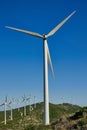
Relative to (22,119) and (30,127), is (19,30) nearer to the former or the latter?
(30,127)

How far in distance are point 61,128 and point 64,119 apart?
23.5ft

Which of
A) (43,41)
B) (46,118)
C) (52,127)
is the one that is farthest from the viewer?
(43,41)

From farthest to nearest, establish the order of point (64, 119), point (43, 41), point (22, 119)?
point (43, 41)
point (64, 119)
point (22, 119)

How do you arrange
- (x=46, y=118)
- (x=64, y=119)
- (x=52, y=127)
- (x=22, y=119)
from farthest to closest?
(x=46, y=118) < (x=64, y=119) < (x=52, y=127) < (x=22, y=119)

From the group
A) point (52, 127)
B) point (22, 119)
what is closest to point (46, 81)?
point (52, 127)

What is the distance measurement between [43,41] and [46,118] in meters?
14.1

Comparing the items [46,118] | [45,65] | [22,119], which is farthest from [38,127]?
[45,65]

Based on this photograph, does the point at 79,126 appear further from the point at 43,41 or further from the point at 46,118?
the point at 43,41

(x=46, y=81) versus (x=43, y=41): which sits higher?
(x=43, y=41)

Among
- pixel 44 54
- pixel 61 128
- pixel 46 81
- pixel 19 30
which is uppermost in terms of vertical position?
pixel 19 30

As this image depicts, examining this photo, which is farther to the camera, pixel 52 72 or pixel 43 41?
pixel 43 41

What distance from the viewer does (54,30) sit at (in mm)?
64438

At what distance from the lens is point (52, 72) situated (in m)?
61.9

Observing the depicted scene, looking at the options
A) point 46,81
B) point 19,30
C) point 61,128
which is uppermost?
point 19,30
